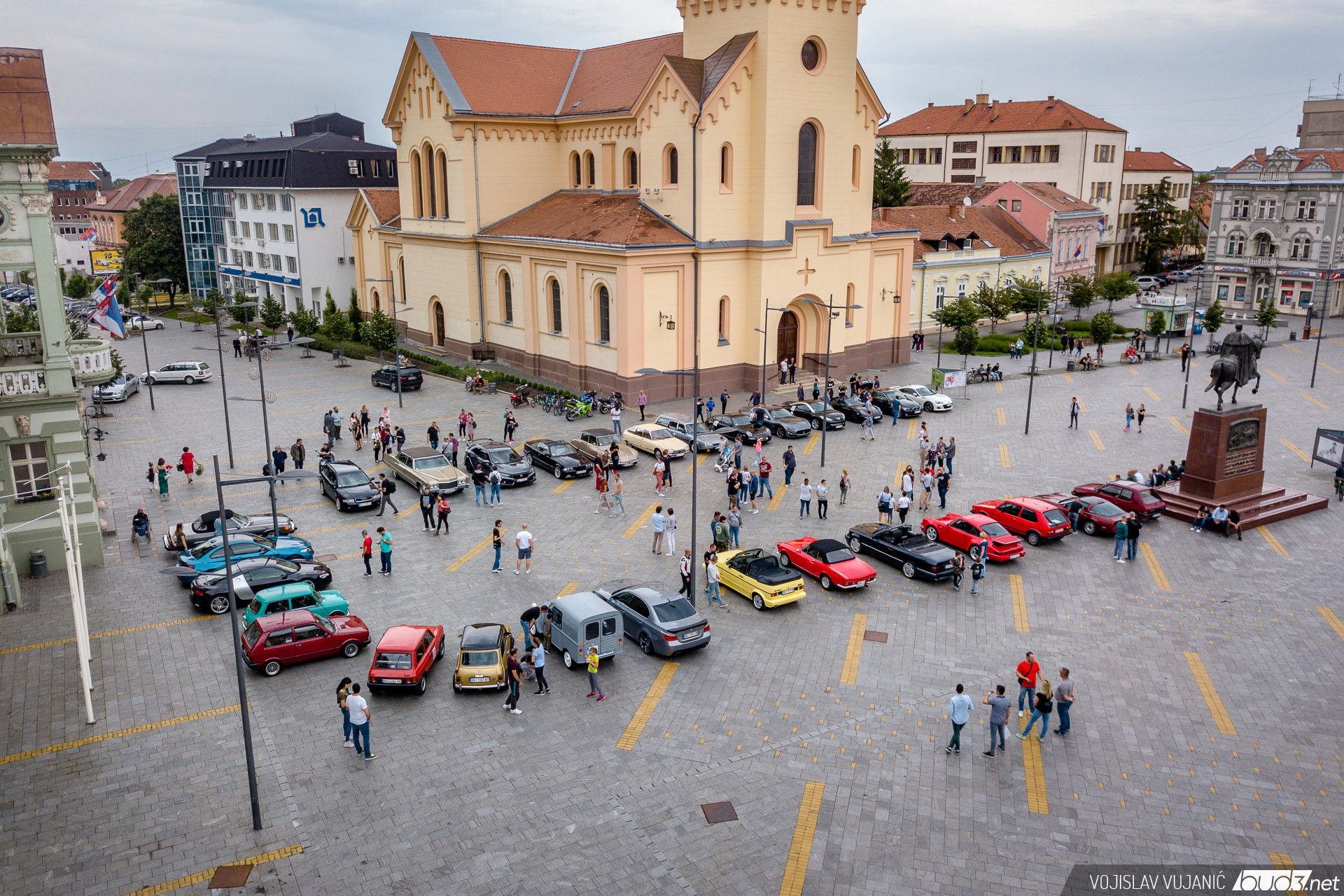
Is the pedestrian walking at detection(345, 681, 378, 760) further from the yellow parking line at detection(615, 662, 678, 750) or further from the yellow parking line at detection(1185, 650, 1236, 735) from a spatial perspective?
the yellow parking line at detection(1185, 650, 1236, 735)

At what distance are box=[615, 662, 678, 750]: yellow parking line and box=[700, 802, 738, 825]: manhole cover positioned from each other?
94.5 inches

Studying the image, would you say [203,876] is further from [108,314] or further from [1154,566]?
[1154,566]

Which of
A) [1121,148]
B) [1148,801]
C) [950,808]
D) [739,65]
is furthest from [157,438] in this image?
[1121,148]

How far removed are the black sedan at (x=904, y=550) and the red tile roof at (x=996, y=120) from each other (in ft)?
258

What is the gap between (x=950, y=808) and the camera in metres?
17.2

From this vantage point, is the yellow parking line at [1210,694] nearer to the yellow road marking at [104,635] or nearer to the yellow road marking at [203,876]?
the yellow road marking at [203,876]

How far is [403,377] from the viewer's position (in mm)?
51438

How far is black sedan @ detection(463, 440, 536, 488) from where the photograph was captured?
1415 inches

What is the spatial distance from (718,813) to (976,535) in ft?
48.3

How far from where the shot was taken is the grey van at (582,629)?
21.6 metres

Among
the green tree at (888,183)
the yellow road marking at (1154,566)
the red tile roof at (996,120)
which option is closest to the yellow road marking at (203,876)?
the yellow road marking at (1154,566)

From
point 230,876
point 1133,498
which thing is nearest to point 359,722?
point 230,876

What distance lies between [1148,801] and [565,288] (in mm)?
38974

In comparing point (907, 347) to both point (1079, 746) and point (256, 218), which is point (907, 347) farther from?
point (256, 218)
